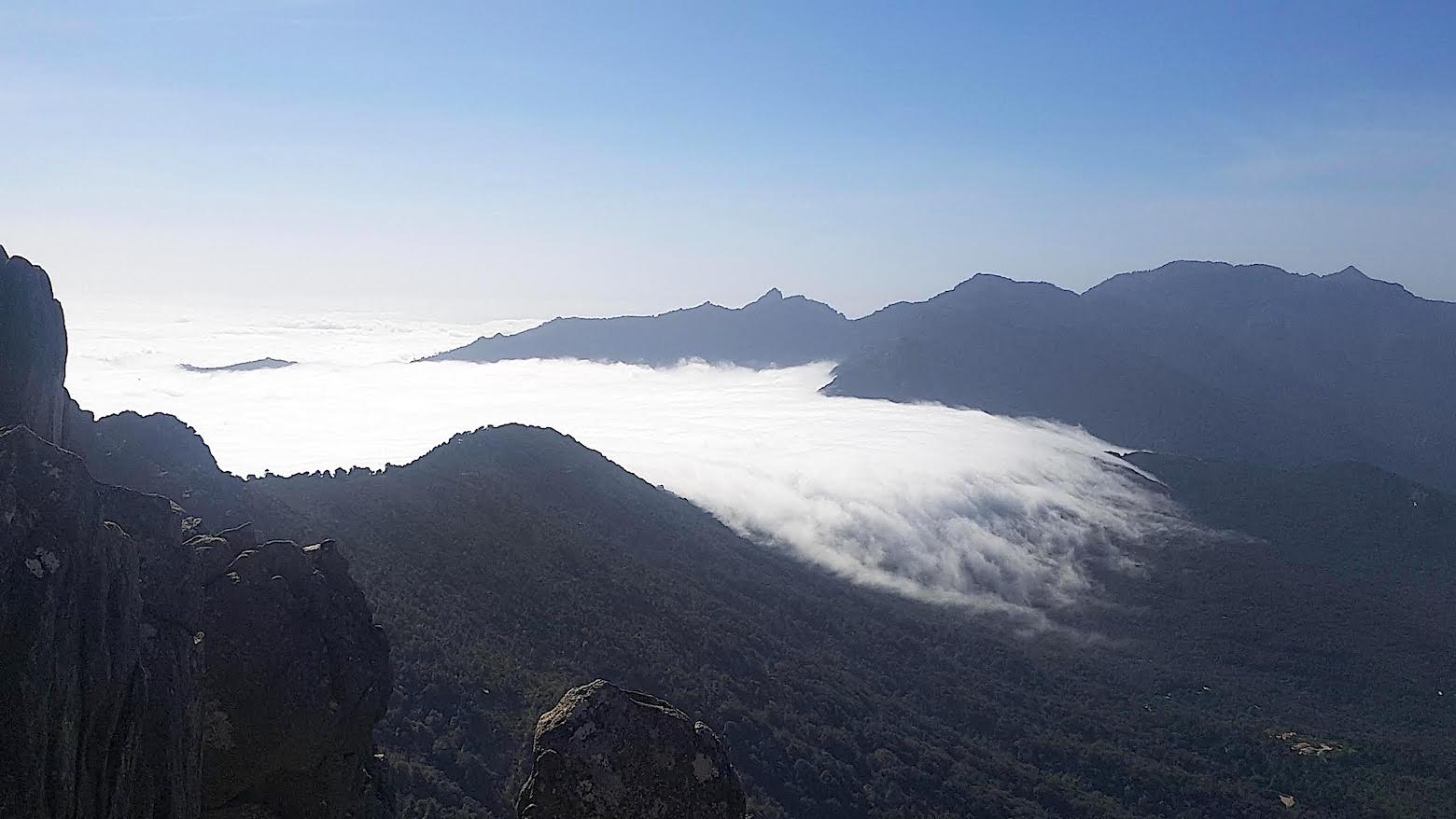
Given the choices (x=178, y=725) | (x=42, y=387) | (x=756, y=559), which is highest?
(x=42, y=387)

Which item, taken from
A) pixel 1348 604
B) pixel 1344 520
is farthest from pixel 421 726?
pixel 1344 520

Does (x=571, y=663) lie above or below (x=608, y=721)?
below

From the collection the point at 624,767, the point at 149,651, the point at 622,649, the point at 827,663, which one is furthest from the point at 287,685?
the point at 827,663

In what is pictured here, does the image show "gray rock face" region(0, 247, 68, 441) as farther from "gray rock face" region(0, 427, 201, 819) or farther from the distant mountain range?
"gray rock face" region(0, 427, 201, 819)

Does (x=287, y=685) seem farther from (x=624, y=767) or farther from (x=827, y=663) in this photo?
(x=827, y=663)

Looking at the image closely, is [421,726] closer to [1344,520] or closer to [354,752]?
[354,752]

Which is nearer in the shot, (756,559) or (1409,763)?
(1409,763)
